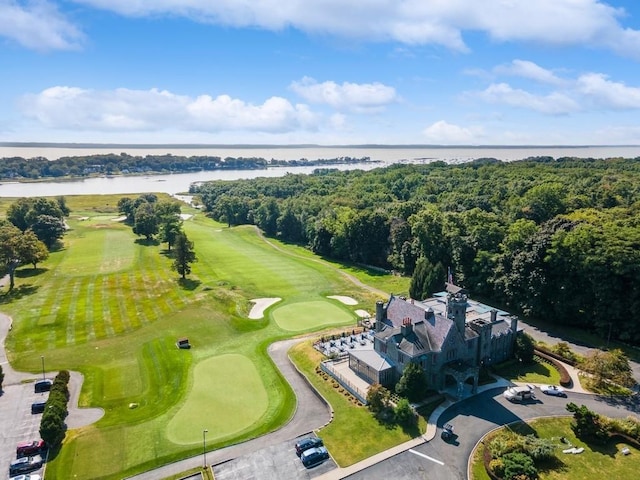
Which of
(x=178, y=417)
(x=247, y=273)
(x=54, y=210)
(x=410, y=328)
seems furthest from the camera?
(x=54, y=210)

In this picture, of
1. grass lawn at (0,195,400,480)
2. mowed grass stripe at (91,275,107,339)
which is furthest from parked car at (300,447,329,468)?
mowed grass stripe at (91,275,107,339)

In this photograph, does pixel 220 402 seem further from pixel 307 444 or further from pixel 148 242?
pixel 148 242

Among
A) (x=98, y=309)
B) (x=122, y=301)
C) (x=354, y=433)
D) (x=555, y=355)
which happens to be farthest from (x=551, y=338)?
(x=98, y=309)

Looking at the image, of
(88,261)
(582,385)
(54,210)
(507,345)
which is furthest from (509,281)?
(54,210)

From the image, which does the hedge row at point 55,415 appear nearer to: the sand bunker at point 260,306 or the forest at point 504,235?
the sand bunker at point 260,306

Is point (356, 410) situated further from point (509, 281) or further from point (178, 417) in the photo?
point (509, 281)

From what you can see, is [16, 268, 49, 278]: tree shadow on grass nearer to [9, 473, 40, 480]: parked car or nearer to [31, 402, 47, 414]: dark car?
[31, 402, 47, 414]: dark car
